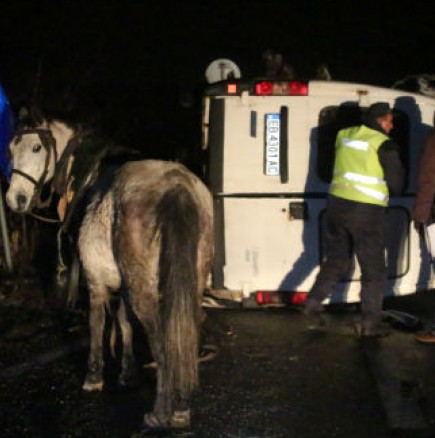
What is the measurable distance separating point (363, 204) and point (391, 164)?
39 centimetres

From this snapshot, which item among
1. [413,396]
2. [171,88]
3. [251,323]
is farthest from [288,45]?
[413,396]

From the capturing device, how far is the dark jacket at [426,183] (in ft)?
19.3

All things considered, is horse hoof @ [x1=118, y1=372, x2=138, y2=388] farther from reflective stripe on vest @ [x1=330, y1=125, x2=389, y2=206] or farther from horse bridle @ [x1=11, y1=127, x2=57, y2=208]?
reflective stripe on vest @ [x1=330, y1=125, x2=389, y2=206]

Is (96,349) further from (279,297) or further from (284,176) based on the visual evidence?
(284,176)

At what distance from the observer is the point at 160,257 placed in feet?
14.4

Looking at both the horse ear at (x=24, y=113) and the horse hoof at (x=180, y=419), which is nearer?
the horse hoof at (x=180, y=419)

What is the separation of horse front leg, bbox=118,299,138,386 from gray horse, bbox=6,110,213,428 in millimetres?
384

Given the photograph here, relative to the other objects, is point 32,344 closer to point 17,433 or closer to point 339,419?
point 17,433

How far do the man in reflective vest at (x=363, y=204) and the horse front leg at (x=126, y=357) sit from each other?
61.0 inches

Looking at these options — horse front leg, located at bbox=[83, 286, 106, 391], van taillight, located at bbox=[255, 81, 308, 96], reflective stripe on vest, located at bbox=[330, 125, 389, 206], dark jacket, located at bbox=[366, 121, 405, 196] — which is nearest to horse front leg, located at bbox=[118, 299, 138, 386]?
horse front leg, located at bbox=[83, 286, 106, 391]

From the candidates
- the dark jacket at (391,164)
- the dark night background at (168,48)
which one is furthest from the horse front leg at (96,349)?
the dark night background at (168,48)

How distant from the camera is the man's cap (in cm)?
582

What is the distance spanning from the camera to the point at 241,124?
6230 mm

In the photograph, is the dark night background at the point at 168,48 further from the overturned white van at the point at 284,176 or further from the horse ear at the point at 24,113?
the horse ear at the point at 24,113
